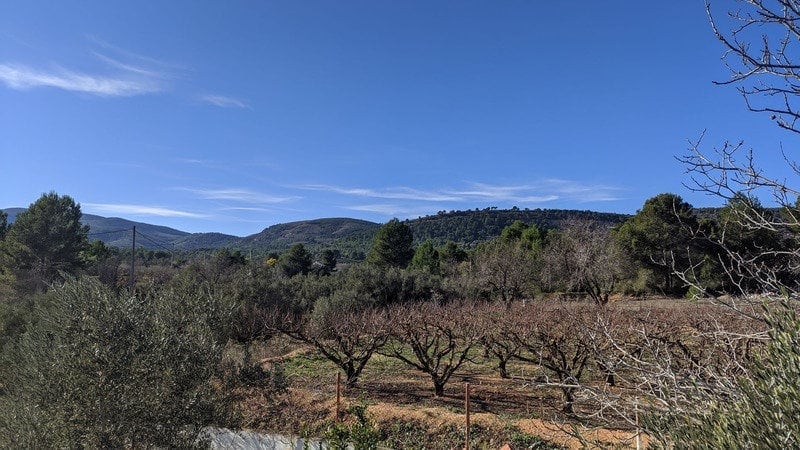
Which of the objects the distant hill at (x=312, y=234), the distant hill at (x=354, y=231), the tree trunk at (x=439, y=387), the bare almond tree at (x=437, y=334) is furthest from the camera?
the distant hill at (x=312, y=234)

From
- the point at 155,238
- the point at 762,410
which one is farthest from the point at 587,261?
the point at 155,238

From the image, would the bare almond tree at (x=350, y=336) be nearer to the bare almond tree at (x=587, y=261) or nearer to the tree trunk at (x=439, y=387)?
the tree trunk at (x=439, y=387)

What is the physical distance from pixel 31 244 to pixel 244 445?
113 ft

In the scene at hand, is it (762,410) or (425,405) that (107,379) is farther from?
(762,410)

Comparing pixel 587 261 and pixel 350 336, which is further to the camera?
pixel 587 261

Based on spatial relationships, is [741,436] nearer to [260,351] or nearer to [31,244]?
[260,351]

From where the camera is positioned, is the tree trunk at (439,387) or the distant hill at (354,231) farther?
the distant hill at (354,231)

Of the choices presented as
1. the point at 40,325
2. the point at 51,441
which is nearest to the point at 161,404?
the point at 51,441

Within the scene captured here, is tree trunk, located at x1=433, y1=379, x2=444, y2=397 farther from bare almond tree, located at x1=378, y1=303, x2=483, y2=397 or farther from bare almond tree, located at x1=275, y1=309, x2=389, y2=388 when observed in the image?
bare almond tree, located at x1=275, y1=309, x2=389, y2=388

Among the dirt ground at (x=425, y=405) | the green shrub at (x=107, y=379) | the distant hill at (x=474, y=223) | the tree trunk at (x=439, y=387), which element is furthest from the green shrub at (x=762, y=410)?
the distant hill at (x=474, y=223)

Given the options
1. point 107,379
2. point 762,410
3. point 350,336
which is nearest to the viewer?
point 762,410

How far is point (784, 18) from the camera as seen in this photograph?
8.04 feet

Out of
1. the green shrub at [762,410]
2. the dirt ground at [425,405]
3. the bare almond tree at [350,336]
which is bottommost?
the dirt ground at [425,405]

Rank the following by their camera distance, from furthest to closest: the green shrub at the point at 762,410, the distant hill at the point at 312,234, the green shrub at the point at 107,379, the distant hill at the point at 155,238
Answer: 1. the distant hill at the point at 155,238
2. the distant hill at the point at 312,234
3. the green shrub at the point at 107,379
4. the green shrub at the point at 762,410
